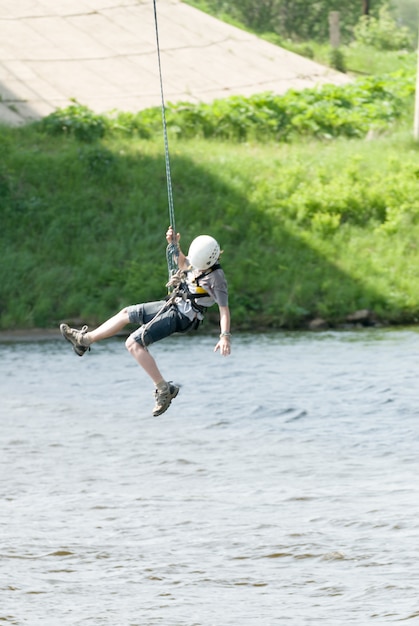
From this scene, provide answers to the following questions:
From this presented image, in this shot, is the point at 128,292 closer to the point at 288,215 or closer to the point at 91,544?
the point at 288,215

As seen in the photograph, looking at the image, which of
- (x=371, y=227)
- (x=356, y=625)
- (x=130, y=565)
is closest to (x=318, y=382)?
(x=371, y=227)

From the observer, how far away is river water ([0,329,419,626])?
51.1 feet

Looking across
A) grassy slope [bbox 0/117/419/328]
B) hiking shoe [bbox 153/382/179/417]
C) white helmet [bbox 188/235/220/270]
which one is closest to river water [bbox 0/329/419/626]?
grassy slope [bbox 0/117/419/328]

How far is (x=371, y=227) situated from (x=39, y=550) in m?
18.7

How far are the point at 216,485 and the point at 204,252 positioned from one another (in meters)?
7.31

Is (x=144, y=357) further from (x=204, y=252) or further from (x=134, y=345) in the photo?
(x=204, y=252)

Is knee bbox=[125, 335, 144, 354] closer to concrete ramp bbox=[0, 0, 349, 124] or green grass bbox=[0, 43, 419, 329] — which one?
green grass bbox=[0, 43, 419, 329]

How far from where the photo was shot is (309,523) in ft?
59.9

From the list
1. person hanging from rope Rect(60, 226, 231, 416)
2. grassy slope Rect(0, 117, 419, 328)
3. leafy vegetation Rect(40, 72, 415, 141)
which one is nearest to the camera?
person hanging from rope Rect(60, 226, 231, 416)

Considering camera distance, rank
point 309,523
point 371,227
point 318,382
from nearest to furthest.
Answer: point 309,523 < point 318,382 < point 371,227

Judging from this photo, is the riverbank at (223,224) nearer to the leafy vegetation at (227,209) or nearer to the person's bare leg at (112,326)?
the leafy vegetation at (227,209)

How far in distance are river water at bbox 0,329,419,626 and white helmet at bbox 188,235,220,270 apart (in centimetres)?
402

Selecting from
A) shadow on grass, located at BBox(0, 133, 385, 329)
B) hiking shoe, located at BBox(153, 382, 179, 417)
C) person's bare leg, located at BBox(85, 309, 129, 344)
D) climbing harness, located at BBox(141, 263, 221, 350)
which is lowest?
shadow on grass, located at BBox(0, 133, 385, 329)

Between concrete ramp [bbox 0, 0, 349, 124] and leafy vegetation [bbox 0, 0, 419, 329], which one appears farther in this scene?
concrete ramp [bbox 0, 0, 349, 124]
